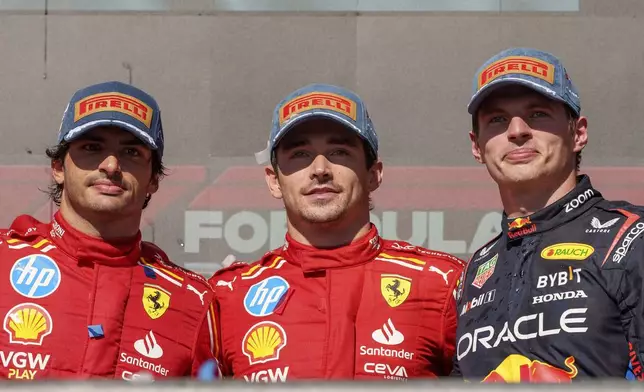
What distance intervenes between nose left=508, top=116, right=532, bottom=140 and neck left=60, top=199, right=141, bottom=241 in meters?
1.15

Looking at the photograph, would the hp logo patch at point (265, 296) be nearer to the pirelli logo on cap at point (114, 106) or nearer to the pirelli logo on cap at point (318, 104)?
the pirelli logo on cap at point (318, 104)

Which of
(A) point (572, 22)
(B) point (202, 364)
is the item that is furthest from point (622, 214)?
(A) point (572, 22)

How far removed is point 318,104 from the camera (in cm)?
279

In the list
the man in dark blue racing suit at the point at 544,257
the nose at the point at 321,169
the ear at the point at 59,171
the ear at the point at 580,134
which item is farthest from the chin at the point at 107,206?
the ear at the point at 580,134

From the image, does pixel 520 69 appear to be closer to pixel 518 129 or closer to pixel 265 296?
pixel 518 129

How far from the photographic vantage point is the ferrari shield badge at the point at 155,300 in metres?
2.75

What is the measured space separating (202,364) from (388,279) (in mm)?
569

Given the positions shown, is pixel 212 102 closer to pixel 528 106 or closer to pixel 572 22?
pixel 572 22

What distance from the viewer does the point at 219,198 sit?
13.7 ft

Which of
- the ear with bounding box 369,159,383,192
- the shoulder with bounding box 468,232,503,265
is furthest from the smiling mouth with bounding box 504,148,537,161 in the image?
the ear with bounding box 369,159,383,192

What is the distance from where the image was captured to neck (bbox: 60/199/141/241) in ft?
9.28

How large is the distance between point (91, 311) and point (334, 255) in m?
0.69

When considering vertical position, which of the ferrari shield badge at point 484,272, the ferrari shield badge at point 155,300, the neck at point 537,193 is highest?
the neck at point 537,193

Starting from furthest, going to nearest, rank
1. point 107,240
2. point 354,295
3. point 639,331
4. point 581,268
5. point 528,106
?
point 107,240
point 354,295
point 528,106
point 581,268
point 639,331
